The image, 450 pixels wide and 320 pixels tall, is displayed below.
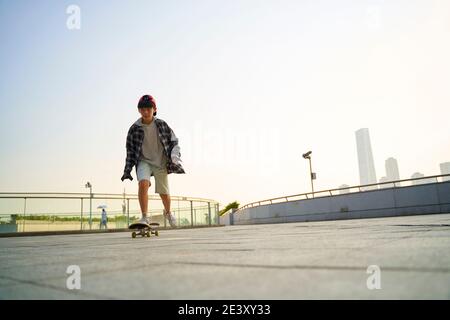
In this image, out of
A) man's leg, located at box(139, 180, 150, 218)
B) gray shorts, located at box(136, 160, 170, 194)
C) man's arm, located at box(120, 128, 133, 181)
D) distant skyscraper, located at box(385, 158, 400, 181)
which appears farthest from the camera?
distant skyscraper, located at box(385, 158, 400, 181)

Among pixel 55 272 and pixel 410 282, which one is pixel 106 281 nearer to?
pixel 55 272

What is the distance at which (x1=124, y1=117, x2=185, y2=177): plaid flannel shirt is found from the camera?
4.98 metres

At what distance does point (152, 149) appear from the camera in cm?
516

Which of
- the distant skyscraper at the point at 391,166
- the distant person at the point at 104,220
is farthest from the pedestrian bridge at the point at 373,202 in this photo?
the distant skyscraper at the point at 391,166

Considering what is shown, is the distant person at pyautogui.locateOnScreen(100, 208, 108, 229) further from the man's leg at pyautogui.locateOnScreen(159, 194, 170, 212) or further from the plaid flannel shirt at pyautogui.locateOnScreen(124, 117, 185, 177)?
the plaid flannel shirt at pyautogui.locateOnScreen(124, 117, 185, 177)

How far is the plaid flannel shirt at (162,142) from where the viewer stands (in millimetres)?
4977

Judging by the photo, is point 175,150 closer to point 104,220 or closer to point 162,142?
point 162,142

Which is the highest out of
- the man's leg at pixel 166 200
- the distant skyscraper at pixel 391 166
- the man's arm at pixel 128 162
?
the distant skyscraper at pixel 391 166

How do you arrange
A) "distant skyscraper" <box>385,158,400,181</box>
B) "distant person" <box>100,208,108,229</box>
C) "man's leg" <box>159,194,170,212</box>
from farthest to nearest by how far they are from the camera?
"distant skyscraper" <box>385,158,400,181</box> → "distant person" <box>100,208,108,229</box> → "man's leg" <box>159,194,170,212</box>

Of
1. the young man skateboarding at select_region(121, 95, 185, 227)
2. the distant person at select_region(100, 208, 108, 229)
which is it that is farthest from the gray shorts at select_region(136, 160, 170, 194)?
the distant person at select_region(100, 208, 108, 229)

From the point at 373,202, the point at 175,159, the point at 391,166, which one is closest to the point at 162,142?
the point at 175,159

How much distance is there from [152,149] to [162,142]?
0.19 m

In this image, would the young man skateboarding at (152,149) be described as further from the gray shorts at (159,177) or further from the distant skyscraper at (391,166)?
the distant skyscraper at (391,166)
